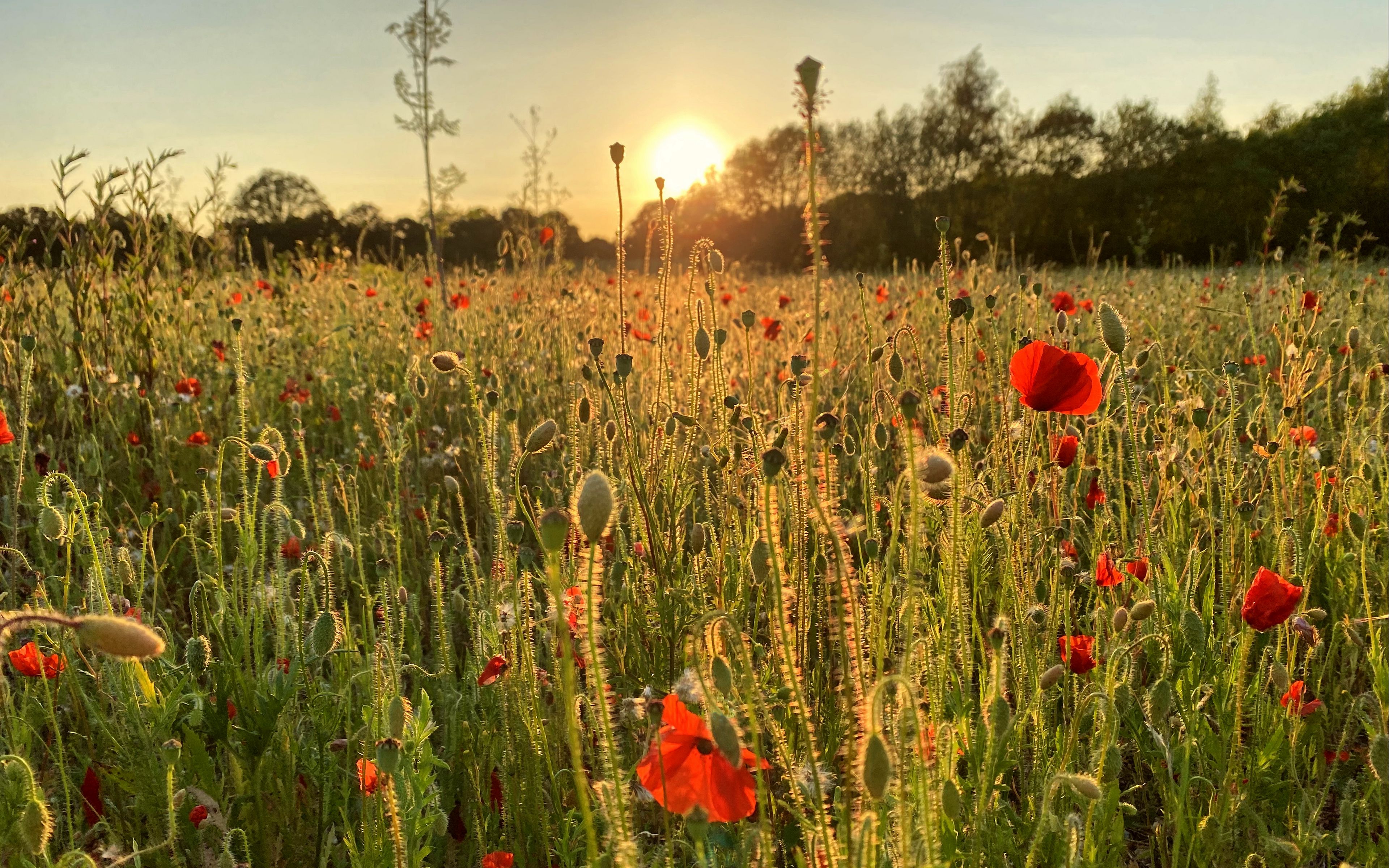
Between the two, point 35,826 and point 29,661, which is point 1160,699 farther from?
point 29,661

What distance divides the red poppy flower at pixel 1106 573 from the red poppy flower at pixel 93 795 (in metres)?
1.89

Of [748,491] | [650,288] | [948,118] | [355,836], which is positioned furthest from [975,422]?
[948,118]

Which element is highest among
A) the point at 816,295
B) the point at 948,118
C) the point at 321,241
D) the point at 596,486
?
the point at 948,118

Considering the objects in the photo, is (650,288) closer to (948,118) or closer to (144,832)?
(144,832)

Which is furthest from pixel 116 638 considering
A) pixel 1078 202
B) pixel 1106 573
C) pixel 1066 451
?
pixel 1078 202

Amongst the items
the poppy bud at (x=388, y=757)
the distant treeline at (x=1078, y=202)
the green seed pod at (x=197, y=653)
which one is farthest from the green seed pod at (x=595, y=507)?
the distant treeline at (x=1078, y=202)

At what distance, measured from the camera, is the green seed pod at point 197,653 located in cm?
170

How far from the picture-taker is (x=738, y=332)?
5.29 meters

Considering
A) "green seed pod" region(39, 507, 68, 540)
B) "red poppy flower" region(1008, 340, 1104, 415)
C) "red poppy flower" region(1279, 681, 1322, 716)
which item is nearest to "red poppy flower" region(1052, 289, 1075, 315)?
"red poppy flower" region(1008, 340, 1104, 415)

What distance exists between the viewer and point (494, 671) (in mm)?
1604

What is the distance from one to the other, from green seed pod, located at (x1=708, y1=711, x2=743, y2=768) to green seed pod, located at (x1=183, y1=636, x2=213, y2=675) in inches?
47.6

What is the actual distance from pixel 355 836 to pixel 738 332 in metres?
3.95

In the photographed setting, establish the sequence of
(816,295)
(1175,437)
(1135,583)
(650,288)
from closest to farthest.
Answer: (816,295), (1135,583), (1175,437), (650,288)

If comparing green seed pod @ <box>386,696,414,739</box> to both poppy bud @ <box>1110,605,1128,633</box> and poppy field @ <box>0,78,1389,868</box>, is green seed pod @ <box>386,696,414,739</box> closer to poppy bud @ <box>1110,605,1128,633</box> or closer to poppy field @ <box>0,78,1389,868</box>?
poppy field @ <box>0,78,1389,868</box>
